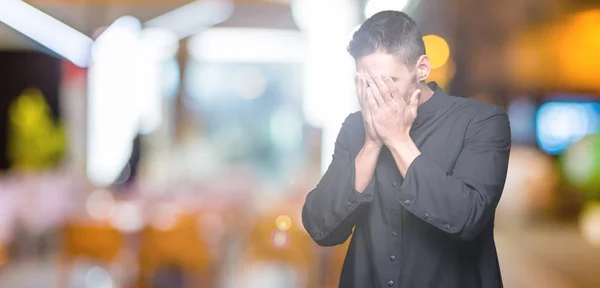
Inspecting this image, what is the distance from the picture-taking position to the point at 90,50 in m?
7.09

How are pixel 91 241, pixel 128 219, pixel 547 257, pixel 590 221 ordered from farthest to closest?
pixel 590 221 < pixel 547 257 < pixel 128 219 < pixel 91 241

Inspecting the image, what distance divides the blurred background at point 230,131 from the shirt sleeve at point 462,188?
40 centimetres

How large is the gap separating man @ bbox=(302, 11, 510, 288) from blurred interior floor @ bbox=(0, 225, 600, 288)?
458 centimetres

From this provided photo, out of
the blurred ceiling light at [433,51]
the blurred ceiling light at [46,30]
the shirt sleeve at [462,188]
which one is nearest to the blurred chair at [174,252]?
the blurred ceiling light at [46,30]

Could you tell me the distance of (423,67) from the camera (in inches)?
73.5

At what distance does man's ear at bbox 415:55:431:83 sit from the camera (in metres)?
1.86

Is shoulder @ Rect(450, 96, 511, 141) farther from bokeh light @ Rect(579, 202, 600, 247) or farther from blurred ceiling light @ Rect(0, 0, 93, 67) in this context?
bokeh light @ Rect(579, 202, 600, 247)

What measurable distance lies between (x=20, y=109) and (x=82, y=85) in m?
1.33

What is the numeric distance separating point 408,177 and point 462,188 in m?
0.12

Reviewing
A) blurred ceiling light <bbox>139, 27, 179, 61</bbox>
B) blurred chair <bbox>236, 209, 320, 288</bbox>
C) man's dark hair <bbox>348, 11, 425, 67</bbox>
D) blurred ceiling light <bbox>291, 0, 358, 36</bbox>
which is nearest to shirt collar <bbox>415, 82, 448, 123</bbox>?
man's dark hair <bbox>348, 11, 425, 67</bbox>

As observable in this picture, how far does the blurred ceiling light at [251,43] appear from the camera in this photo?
22.1ft

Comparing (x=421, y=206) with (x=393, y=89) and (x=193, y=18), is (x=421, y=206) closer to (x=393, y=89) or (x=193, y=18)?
(x=393, y=89)

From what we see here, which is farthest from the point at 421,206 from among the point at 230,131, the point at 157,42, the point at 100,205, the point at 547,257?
the point at 230,131

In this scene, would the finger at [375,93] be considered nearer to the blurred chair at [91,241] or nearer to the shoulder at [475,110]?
the shoulder at [475,110]
